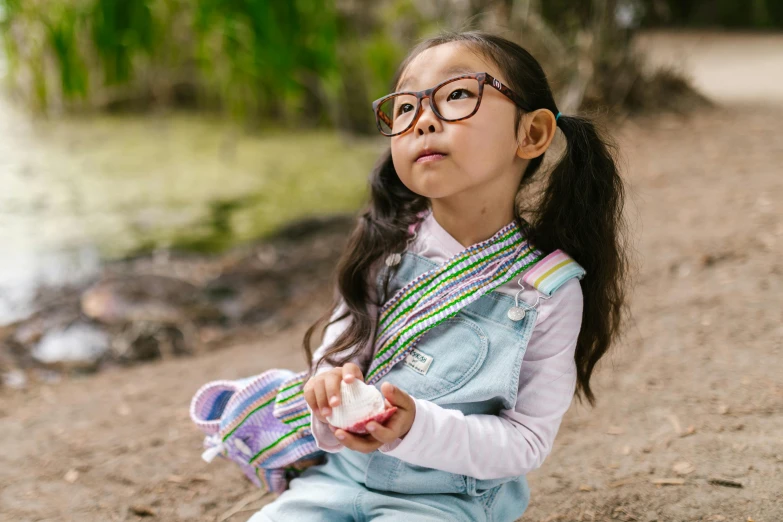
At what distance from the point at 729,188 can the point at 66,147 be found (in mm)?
3873

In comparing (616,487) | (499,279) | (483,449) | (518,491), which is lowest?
(616,487)

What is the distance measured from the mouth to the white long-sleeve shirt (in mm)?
213

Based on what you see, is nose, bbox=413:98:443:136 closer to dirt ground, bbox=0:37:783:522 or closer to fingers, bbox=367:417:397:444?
fingers, bbox=367:417:397:444

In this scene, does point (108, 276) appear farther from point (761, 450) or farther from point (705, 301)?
point (761, 450)

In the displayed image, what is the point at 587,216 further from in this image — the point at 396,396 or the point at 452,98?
the point at 396,396

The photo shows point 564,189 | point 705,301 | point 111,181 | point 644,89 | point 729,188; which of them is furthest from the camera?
point 644,89

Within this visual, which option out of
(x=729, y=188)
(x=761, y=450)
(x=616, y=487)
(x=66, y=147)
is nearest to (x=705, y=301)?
(x=761, y=450)

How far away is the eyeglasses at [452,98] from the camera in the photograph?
3.48 ft

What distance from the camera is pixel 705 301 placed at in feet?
7.53

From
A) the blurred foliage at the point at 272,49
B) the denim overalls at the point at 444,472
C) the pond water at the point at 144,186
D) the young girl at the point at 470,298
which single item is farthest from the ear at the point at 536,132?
the blurred foliage at the point at 272,49

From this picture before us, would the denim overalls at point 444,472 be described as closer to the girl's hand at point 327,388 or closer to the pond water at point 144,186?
the girl's hand at point 327,388

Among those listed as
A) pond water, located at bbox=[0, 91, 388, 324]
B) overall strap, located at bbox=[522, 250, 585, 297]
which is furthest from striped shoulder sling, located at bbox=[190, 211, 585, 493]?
pond water, located at bbox=[0, 91, 388, 324]

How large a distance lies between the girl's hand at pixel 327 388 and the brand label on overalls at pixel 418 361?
16cm

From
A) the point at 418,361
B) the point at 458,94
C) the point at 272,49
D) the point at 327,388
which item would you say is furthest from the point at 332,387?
the point at 272,49
